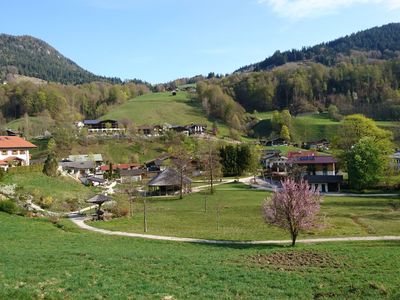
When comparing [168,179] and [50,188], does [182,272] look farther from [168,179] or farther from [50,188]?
[168,179]

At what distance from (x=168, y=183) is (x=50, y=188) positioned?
801 inches

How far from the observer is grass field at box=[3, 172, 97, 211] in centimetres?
4942

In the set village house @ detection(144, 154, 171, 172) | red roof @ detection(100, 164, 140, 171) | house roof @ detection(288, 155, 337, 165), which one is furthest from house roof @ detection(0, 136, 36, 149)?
house roof @ detection(288, 155, 337, 165)

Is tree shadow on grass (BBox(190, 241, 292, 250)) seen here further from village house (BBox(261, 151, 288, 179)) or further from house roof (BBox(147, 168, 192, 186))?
village house (BBox(261, 151, 288, 179))

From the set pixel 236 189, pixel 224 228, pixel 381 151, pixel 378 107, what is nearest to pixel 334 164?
pixel 381 151

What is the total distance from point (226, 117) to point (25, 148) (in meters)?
113

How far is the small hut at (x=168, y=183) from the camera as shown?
69875 millimetres

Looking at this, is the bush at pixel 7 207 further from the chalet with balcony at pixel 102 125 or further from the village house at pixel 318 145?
the chalet with balcony at pixel 102 125

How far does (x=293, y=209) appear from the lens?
100 ft

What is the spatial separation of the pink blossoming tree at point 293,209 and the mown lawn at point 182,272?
13.0 ft

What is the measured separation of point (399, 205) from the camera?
174 feet

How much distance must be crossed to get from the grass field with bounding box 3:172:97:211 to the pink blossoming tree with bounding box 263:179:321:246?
26067 millimetres

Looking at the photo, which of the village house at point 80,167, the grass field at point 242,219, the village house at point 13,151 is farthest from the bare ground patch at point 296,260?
the village house at point 80,167

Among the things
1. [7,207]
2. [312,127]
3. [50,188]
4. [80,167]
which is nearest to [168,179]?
[50,188]
